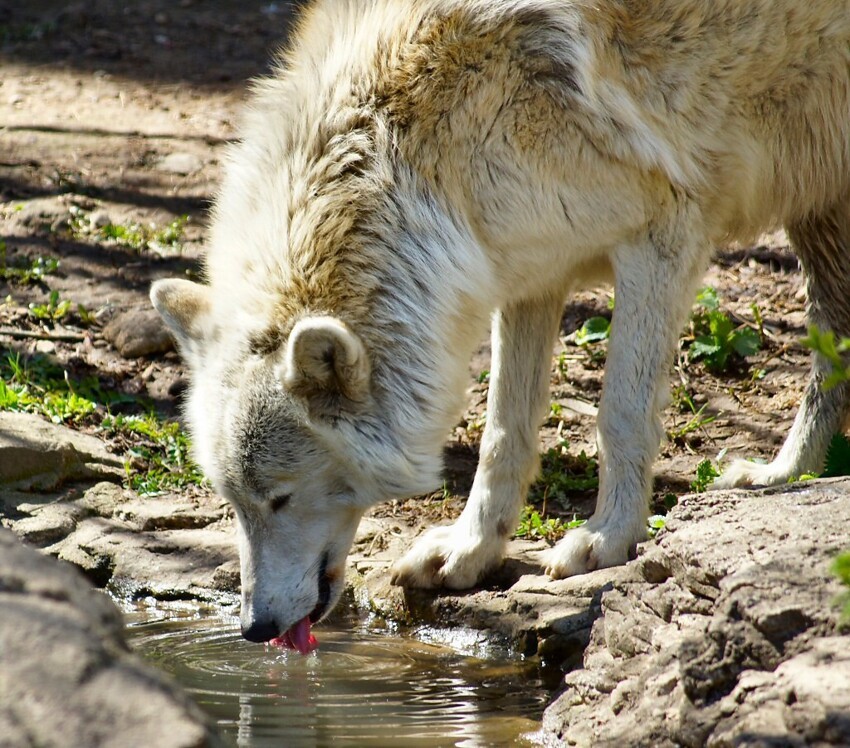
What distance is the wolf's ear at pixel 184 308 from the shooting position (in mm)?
4438

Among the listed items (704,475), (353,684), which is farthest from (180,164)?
(353,684)

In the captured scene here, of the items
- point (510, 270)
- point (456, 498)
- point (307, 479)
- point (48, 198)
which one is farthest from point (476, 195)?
point (48, 198)

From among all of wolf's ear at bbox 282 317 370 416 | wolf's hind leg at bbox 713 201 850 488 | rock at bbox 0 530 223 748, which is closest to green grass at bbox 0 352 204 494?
wolf's ear at bbox 282 317 370 416

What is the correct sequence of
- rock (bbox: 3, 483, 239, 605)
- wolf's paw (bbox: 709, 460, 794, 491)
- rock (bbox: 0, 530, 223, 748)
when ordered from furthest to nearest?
wolf's paw (bbox: 709, 460, 794, 491) → rock (bbox: 3, 483, 239, 605) → rock (bbox: 0, 530, 223, 748)

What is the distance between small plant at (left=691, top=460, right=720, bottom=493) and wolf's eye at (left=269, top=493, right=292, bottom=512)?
2010 millimetres

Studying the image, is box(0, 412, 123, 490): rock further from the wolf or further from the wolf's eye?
the wolf's eye

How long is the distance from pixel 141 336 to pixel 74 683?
4622mm

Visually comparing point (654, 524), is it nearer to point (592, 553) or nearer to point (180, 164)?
point (592, 553)

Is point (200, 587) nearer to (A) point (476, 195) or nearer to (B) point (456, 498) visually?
(B) point (456, 498)

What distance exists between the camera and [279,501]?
4.32 metres

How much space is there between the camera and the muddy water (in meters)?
3.82

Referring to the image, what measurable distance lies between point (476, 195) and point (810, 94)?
1.46 metres

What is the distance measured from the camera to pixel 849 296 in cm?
556

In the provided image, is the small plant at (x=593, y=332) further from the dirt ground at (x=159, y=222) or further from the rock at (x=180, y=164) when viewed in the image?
the rock at (x=180, y=164)
